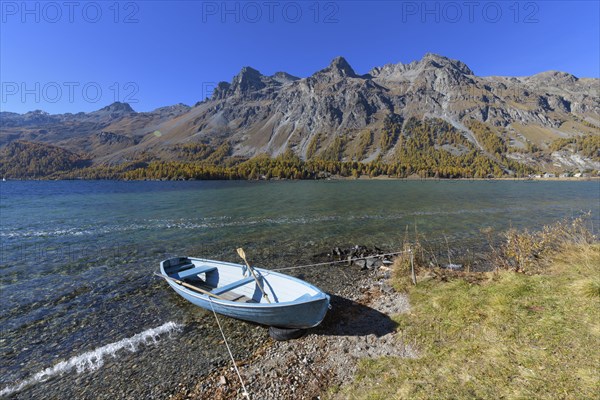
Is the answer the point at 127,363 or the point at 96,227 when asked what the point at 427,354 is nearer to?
the point at 127,363

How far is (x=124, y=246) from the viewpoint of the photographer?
2772 cm

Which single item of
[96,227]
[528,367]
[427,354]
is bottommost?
[96,227]

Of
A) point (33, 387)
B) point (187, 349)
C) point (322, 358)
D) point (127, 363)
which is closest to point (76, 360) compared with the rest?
point (33, 387)

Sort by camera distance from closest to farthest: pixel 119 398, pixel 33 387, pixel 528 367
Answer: pixel 528 367
pixel 119 398
pixel 33 387

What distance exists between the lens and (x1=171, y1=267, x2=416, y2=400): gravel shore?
871 cm

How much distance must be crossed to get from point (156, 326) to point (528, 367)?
563 inches

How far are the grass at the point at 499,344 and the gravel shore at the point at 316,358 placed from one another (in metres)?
0.54

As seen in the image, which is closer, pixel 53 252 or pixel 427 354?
pixel 427 354

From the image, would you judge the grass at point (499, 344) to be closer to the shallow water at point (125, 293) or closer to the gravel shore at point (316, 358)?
the gravel shore at point (316, 358)

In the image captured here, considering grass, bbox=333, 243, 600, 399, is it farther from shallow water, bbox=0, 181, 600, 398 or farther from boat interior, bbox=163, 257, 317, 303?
shallow water, bbox=0, 181, 600, 398

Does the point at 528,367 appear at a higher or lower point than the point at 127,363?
higher

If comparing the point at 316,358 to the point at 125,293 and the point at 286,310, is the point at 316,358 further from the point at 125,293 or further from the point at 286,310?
the point at 125,293

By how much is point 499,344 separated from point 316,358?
581 centimetres

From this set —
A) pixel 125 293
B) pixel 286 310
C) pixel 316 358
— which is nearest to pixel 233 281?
pixel 125 293
